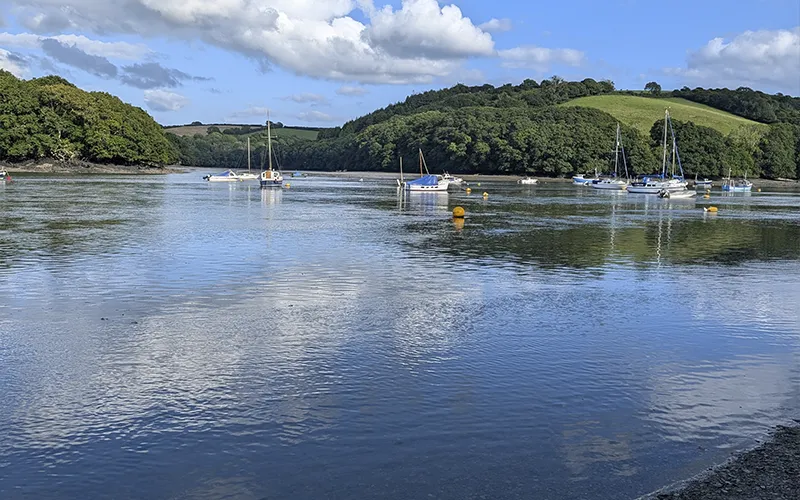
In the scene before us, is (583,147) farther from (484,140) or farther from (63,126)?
(63,126)

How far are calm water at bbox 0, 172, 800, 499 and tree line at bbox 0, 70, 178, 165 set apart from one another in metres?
118

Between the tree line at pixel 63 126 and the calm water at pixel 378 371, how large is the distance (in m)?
118

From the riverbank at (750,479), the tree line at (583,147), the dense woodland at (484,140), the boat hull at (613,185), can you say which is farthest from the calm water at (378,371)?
the tree line at (583,147)

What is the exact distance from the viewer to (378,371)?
44.5 ft

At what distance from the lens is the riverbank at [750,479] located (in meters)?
8.41

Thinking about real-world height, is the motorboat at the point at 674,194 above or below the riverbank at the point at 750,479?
above

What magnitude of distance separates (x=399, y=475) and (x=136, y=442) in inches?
142

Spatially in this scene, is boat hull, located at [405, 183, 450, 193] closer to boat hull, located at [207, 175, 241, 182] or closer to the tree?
boat hull, located at [207, 175, 241, 182]

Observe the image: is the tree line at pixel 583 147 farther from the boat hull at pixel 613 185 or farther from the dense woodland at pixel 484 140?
the boat hull at pixel 613 185

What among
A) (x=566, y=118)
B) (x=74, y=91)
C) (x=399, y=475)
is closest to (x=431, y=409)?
(x=399, y=475)


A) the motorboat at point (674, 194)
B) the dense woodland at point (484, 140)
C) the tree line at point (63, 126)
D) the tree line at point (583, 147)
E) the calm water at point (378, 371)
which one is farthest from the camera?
the tree line at point (583, 147)

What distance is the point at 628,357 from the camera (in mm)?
15031

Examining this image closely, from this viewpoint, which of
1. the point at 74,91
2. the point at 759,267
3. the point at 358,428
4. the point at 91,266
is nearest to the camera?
the point at 358,428

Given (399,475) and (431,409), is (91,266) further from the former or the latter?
(399,475)
